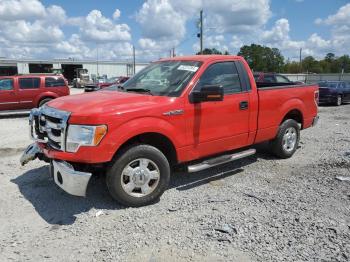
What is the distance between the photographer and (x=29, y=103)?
15164mm

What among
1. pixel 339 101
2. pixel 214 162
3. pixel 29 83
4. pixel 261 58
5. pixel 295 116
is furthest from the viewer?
pixel 261 58

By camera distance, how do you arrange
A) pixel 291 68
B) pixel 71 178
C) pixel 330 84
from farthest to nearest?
pixel 291 68, pixel 330 84, pixel 71 178

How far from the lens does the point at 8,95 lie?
1487 cm

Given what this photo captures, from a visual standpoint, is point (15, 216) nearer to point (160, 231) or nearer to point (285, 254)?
point (160, 231)

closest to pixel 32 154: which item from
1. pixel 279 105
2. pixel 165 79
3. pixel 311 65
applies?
pixel 165 79

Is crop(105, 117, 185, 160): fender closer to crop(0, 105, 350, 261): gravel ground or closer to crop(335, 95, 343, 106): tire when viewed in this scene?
crop(0, 105, 350, 261): gravel ground

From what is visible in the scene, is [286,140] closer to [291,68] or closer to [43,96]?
[43,96]

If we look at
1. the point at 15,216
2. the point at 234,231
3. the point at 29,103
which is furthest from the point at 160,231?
the point at 29,103

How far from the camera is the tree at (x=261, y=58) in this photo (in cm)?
10138

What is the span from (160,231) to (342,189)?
9.83 ft

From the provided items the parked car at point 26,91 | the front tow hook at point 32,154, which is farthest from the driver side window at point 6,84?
the front tow hook at point 32,154

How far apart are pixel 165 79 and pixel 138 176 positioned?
1.60 meters

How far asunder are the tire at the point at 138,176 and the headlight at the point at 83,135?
0.41 meters

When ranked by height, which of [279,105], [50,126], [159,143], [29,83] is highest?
[29,83]
